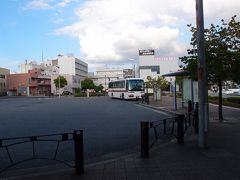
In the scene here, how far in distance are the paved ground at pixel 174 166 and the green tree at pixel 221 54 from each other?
7.20 metres

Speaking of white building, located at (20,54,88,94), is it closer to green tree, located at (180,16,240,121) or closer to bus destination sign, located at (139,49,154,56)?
bus destination sign, located at (139,49,154,56)

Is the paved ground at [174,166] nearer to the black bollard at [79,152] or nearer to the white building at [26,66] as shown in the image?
the black bollard at [79,152]

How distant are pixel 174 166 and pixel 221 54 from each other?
426 inches

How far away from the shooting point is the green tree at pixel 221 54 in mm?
18312

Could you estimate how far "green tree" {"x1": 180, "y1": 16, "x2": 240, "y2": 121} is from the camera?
60.1 feet

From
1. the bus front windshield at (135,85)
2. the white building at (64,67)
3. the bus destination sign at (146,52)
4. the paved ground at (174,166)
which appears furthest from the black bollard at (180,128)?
the bus destination sign at (146,52)

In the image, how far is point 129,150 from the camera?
11.9m

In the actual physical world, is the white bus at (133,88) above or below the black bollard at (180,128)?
above

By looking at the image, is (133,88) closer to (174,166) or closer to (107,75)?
(174,166)

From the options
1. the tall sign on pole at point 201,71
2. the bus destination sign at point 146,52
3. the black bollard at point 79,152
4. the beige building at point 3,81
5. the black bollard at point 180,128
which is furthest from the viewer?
the bus destination sign at point 146,52

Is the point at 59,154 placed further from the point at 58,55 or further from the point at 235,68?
the point at 58,55

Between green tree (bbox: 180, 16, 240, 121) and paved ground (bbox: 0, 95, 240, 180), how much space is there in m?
7.20

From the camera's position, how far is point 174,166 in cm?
860

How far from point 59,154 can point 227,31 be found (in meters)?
11.2
